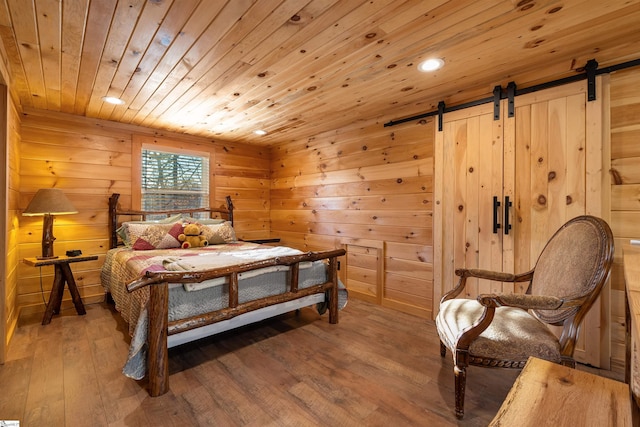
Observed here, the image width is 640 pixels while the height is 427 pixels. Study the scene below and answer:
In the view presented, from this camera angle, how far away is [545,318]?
1.69 metres

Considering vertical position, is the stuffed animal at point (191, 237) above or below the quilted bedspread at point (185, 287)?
above

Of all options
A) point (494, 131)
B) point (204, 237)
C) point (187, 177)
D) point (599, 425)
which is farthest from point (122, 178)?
point (599, 425)

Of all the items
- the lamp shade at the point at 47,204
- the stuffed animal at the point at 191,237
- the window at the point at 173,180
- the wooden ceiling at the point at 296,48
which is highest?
the wooden ceiling at the point at 296,48

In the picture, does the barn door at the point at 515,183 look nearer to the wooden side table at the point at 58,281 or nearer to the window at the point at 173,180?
the window at the point at 173,180

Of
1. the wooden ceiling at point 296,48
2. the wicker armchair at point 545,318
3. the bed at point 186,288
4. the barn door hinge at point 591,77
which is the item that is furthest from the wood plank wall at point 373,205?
the wicker armchair at point 545,318

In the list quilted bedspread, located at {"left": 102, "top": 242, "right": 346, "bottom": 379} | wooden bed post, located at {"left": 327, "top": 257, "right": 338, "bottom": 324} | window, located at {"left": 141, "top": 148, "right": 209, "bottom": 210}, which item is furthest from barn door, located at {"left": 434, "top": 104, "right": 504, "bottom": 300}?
window, located at {"left": 141, "top": 148, "right": 209, "bottom": 210}

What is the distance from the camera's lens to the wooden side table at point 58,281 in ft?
9.32

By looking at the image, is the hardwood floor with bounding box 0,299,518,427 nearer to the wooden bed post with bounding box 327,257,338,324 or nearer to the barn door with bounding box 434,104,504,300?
the wooden bed post with bounding box 327,257,338,324

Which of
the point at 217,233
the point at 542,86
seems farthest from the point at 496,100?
the point at 217,233

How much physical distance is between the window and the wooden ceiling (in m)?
1.03

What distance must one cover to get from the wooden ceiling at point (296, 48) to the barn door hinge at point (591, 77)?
44mm

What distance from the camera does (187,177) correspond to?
14.0 ft

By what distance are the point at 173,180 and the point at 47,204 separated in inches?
57.7

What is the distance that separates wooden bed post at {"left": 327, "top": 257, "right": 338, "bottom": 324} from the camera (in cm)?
288
